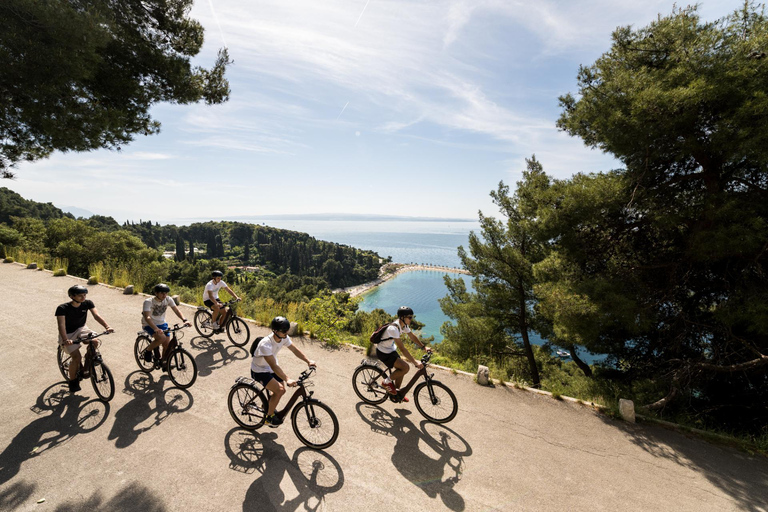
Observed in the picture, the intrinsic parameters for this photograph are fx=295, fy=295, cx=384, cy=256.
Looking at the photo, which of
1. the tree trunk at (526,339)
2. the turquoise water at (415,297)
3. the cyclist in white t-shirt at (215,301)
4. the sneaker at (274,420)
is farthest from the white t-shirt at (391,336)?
the turquoise water at (415,297)

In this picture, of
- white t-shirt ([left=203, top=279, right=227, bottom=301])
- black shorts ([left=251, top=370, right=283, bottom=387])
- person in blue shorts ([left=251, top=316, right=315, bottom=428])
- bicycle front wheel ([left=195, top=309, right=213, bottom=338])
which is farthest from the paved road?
white t-shirt ([left=203, top=279, right=227, bottom=301])

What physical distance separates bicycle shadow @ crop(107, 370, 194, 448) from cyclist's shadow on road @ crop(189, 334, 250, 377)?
0.78 metres

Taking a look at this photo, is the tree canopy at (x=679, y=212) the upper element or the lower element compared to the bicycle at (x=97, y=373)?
upper

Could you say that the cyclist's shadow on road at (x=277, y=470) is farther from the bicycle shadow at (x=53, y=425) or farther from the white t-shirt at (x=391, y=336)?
the bicycle shadow at (x=53, y=425)

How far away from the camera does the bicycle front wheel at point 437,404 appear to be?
5004 mm

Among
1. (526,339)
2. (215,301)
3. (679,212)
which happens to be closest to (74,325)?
(215,301)

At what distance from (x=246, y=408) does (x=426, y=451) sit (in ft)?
9.33

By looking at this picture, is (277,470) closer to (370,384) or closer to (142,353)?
(370,384)

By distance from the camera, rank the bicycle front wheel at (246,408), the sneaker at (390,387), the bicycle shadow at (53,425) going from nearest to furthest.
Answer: the bicycle shadow at (53,425) < the bicycle front wheel at (246,408) < the sneaker at (390,387)

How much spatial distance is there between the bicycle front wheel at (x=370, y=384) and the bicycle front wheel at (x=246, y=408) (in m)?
1.73

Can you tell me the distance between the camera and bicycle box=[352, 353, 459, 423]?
16.4 ft

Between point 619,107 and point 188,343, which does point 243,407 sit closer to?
point 188,343

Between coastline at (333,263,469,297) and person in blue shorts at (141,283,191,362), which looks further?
coastline at (333,263,469,297)

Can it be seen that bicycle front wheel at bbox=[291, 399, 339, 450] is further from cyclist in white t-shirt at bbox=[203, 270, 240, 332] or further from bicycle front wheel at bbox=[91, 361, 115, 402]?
cyclist in white t-shirt at bbox=[203, 270, 240, 332]
